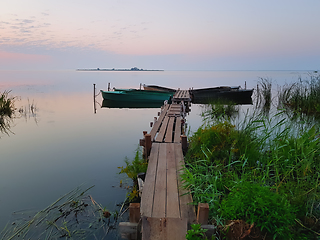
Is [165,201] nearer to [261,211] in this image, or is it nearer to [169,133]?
[261,211]

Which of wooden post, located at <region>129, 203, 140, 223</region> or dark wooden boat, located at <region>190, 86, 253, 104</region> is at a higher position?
dark wooden boat, located at <region>190, 86, 253, 104</region>

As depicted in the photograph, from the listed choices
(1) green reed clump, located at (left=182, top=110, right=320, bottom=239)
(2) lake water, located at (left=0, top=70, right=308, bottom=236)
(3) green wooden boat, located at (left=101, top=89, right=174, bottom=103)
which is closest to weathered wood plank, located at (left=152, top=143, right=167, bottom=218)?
(1) green reed clump, located at (left=182, top=110, right=320, bottom=239)

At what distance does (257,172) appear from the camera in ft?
13.8

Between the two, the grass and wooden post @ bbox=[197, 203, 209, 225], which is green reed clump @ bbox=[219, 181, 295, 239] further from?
the grass

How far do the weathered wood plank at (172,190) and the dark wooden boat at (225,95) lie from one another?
52.9 feet

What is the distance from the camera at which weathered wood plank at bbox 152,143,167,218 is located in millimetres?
3018

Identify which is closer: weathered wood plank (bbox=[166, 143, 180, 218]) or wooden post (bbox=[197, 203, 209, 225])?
wooden post (bbox=[197, 203, 209, 225])

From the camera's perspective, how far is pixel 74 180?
608 cm

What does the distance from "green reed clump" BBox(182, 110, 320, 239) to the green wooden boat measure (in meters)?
14.9

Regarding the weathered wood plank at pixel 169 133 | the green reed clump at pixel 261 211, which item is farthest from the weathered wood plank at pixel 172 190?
the weathered wood plank at pixel 169 133

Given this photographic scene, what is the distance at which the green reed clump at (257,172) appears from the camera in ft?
10.2

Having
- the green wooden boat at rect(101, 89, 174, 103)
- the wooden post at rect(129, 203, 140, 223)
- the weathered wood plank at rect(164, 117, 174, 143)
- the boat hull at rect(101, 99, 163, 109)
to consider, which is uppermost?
the green wooden boat at rect(101, 89, 174, 103)

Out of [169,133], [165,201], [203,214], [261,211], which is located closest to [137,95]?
[169,133]

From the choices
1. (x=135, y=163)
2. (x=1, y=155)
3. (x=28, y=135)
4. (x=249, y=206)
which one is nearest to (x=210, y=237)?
(x=249, y=206)
